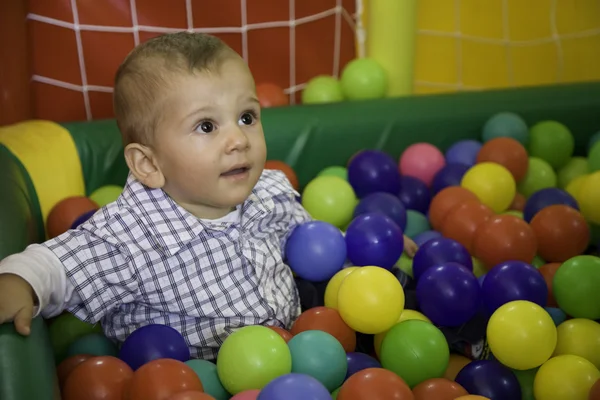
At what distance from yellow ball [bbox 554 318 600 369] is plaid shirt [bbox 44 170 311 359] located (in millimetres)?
474

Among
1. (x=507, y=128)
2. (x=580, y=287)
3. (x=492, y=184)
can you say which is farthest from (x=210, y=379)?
(x=507, y=128)

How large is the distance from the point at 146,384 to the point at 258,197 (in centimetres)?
47

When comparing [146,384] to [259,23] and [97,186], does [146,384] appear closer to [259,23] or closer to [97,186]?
[97,186]

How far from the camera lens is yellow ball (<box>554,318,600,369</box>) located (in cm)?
129

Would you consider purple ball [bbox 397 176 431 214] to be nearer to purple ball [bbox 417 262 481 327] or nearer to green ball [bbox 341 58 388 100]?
green ball [bbox 341 58 388 100]

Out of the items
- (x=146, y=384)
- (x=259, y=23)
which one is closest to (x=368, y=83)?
(x=259, y=23)

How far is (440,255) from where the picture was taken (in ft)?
4.90

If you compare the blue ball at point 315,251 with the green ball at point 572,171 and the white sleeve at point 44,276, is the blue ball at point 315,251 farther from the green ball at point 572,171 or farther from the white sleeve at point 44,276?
the green ball at point 572,171

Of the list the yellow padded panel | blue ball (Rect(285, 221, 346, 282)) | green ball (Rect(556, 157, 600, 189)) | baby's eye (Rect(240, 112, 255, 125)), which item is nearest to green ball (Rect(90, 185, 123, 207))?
the yellow padded panel

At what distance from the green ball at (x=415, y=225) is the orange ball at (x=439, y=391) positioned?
A: 655 millimetres

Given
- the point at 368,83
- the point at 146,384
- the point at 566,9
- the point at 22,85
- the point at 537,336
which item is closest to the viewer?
the point at 146,384

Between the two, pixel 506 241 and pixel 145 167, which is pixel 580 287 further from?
pixel 145 167

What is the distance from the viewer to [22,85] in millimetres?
1962

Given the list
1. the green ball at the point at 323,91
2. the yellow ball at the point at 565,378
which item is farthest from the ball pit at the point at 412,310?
the green ball at the point at 323,91
